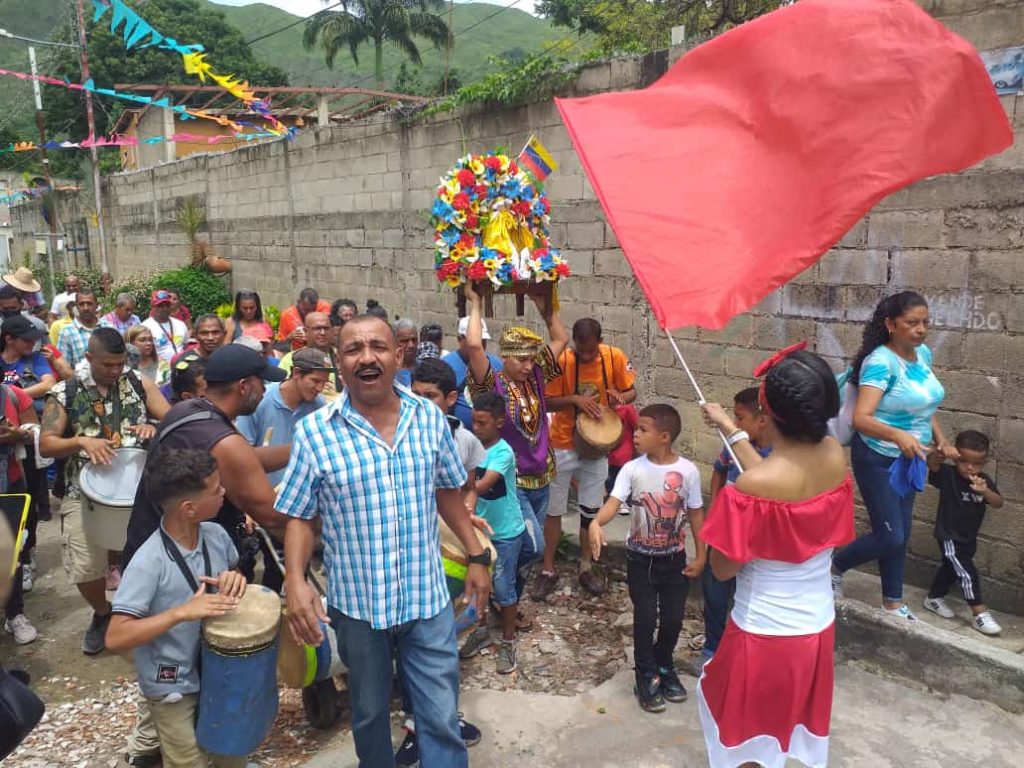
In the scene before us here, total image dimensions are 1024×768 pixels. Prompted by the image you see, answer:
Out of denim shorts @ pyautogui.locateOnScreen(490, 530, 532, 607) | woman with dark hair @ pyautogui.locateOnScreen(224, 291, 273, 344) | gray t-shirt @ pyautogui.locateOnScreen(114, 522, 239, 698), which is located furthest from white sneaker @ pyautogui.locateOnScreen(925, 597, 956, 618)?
woman with dark hair @ pyautogui.locateOnScreen(224, 291, 273, 344)

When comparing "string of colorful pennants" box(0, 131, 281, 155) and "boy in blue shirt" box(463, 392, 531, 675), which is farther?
"string of colorful pennants" box(0, 131, 281, 155)

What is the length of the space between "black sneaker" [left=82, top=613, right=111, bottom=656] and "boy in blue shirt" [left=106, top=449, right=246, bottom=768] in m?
2.00

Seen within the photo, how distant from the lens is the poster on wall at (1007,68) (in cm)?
447

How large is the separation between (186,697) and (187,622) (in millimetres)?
310

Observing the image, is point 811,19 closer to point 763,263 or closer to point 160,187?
point 763,263

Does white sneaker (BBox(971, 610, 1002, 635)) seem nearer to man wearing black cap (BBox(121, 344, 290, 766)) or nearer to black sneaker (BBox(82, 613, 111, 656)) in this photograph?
man wearing black cap (BBox(121, 344, 290, 766))

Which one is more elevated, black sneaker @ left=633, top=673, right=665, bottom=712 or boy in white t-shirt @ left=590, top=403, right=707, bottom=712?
boy in white t-shirt @ left=590, top=403, right=707, bottom=712

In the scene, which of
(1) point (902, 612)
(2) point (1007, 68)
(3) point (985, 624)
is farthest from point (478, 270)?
(3) point (985, 624)

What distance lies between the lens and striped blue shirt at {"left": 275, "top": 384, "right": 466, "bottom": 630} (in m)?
2.86

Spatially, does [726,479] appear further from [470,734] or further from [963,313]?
[963,313]

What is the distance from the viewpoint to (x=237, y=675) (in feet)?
9.98

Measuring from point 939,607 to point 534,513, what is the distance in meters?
2.43

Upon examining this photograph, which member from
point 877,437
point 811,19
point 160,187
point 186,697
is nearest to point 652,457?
point 877,437

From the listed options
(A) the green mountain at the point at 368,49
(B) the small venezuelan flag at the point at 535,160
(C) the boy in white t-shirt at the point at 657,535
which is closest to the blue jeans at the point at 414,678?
(C) the boy in white t-shirt at the point at 657,535
